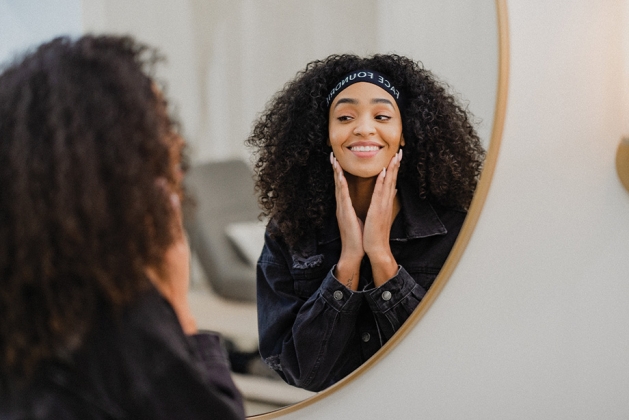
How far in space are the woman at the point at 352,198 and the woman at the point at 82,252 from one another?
0.35 metres

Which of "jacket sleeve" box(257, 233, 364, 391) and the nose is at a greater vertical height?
the nose

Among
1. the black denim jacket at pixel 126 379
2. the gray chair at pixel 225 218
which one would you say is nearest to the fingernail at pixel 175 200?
the black denim jacket at pixel 126 379

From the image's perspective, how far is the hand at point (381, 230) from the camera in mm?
932

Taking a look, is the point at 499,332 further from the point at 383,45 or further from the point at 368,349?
the point at 383,45

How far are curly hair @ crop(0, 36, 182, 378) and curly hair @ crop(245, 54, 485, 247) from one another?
0.35m

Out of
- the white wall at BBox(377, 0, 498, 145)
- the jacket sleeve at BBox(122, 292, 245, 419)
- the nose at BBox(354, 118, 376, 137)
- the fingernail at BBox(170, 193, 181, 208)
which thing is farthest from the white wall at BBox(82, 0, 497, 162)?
the jacket sleeve at BBox(122, 292, 245, 419)

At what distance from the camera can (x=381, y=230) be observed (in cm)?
94

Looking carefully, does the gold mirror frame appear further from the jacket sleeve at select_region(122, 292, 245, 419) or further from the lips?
the jacket sleeve at select_region(122, 292, 245, 419)

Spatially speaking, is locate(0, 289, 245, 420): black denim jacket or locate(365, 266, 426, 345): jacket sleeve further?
locate(365, 266, 426, 345): jacket sleeve

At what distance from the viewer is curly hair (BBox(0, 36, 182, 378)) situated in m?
0.58

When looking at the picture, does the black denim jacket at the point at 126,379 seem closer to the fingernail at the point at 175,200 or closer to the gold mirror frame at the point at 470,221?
the fingernail at the point at 175,200

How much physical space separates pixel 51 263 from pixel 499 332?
747 millimetres

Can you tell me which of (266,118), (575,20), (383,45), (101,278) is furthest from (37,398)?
(575,20)

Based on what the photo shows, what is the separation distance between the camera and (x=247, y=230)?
3.17ft
